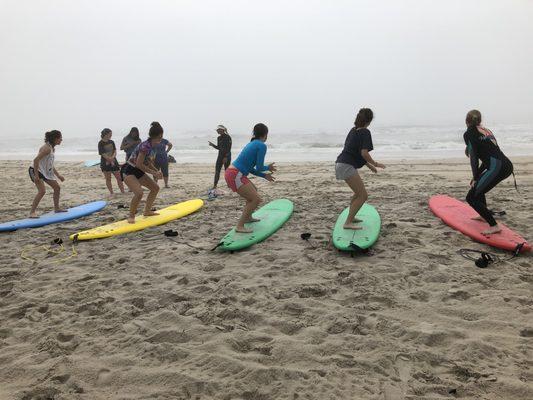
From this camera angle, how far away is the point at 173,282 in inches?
156

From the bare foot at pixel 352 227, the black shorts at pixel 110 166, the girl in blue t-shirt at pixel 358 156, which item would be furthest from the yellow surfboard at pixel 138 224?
the girl in blue t-shirt at pixel 358 156

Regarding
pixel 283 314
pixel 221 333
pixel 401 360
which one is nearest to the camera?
pixel 401 360

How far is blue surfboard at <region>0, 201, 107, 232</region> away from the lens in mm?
6168

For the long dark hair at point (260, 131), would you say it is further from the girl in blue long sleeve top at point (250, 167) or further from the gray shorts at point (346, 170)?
the gray shorts at point (346, 170)

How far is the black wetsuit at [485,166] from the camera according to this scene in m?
4.73

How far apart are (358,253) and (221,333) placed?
2126mm

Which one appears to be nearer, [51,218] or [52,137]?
[52,137]

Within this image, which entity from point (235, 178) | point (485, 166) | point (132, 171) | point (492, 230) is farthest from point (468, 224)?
point (132, 171)

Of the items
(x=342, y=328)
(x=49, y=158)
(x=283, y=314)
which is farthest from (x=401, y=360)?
(x=49, y=158)

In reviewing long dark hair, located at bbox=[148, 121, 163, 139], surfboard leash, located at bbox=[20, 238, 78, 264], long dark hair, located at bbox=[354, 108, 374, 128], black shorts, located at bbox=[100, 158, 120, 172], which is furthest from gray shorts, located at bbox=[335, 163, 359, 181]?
black shorts, located at bbox=[100, 158, 120, 172]

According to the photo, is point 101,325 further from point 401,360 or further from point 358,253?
point 358,253

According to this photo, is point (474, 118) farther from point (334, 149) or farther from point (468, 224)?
point (334, 149)

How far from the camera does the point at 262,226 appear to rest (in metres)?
5.53

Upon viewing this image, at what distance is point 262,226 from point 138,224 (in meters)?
2.01
